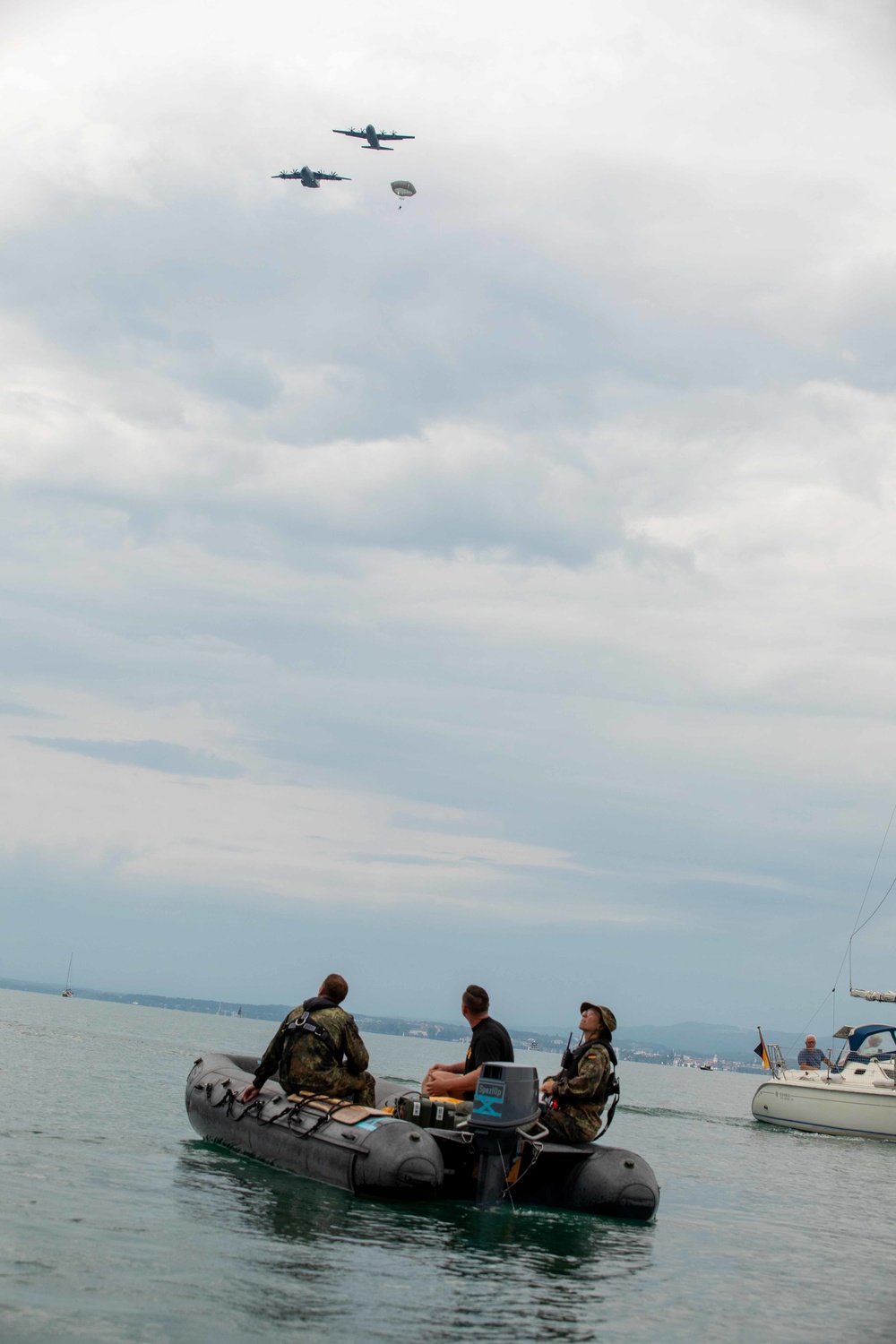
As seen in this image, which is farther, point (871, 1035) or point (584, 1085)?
point (871, 1035)

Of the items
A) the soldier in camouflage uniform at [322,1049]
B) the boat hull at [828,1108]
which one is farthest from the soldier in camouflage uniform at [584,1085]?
the boat hull at [828,1108]

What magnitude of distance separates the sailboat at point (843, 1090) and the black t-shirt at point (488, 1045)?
22498mm

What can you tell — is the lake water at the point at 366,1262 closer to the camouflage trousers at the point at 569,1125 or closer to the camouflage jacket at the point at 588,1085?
the camouflage trousers at the point at 569,1125

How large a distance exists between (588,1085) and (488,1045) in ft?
3.58

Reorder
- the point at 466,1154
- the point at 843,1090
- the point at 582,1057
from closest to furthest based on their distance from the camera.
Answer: the point at 466,1154 → the point at 582,1057 → the point at 843,1090

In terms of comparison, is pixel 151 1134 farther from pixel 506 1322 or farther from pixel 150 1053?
pixel 150 1053

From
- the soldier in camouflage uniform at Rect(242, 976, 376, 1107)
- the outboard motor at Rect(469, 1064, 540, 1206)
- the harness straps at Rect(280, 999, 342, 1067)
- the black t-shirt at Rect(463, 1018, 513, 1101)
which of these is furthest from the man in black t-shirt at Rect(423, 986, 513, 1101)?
the harness straps at Rect(280, 999, 342, 1067)

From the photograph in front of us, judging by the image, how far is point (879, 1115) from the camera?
30328mm

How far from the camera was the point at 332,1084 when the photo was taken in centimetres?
1253

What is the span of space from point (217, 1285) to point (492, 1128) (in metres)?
3.48

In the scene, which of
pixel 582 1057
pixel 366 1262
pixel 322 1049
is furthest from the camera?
pixel 322 1049

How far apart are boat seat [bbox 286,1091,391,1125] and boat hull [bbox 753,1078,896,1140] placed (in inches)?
880

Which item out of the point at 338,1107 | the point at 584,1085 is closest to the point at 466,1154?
the point at 584,1085

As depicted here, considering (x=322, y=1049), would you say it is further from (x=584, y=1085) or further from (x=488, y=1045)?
(x=584, y=1085)
